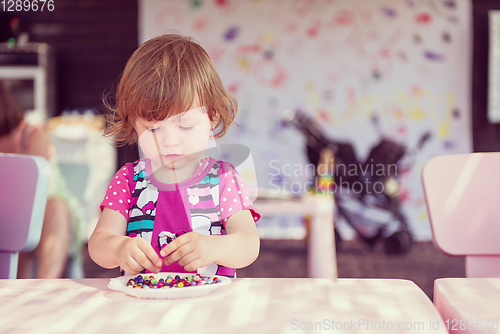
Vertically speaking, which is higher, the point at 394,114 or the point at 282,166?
the point at 394,114

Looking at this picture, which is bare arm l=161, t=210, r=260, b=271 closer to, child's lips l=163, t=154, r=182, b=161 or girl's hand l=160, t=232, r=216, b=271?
girl's hand l=160, t=232, r=216, b=271

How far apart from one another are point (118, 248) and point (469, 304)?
1.49ft

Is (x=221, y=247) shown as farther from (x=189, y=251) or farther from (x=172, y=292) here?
(x=172, y=292)

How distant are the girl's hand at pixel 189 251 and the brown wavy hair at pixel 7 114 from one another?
1590mm

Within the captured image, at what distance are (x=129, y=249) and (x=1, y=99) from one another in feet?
5.25

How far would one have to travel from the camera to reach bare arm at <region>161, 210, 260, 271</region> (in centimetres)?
60

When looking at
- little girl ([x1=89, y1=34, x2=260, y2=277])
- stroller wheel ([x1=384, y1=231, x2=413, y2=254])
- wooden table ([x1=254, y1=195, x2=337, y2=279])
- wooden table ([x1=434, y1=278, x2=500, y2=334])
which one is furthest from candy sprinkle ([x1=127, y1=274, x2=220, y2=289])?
stroller wheel ([x1=384, y1=231, x2=413, y2=254])

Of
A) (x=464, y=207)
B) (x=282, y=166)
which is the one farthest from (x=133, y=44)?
(x=464, y=207)

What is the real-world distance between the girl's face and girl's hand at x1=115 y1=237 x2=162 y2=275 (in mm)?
193

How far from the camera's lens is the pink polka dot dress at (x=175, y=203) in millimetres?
800

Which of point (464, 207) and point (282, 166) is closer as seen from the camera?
point (464, 207)

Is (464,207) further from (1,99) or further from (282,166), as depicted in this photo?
(282,166)

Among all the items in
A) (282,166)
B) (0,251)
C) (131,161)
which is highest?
(131,161)

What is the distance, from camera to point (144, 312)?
1.30 feet
